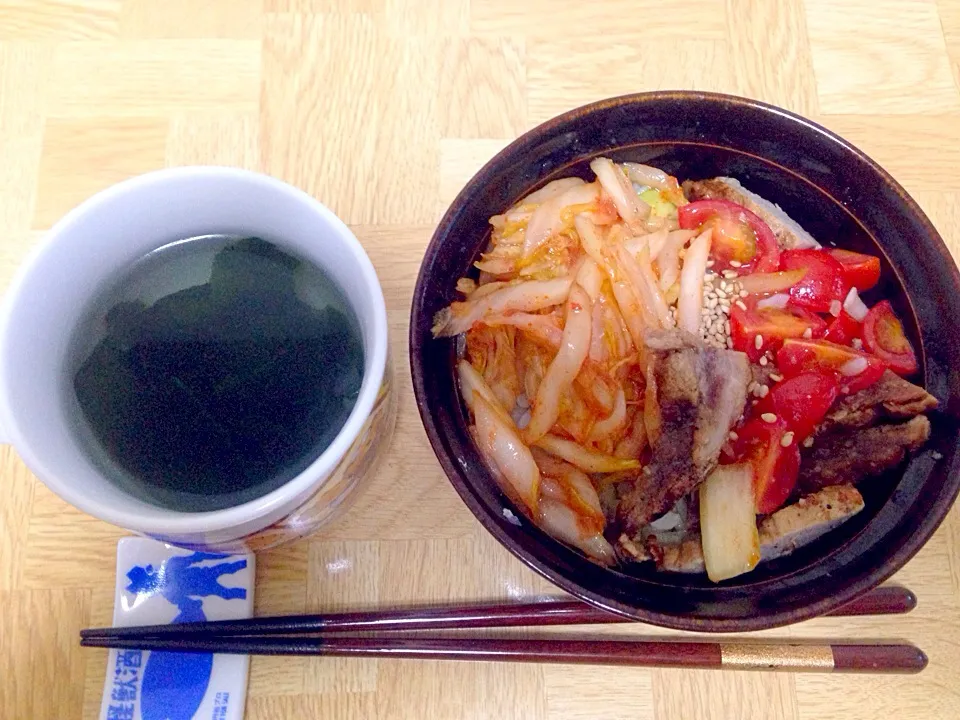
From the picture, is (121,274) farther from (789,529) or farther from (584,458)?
(789,529)

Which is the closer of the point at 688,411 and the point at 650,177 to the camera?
the point at 688,411

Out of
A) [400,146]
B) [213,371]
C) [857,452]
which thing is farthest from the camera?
[400,146]

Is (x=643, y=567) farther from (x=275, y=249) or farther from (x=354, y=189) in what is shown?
(x=354, y=189)

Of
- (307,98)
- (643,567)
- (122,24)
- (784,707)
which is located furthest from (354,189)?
(784,707)

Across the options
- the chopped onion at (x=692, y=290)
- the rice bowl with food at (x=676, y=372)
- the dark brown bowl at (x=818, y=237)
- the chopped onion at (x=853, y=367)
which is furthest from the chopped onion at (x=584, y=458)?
the chopped onion at (x=853, y=367)

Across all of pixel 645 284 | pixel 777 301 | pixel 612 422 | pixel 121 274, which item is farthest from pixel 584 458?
pixel 121 274

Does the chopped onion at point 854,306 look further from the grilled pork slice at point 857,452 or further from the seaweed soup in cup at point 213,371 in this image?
the seaweed soup in cup at point 213,371

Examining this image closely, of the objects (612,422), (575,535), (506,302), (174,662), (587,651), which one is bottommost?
(174,662)
